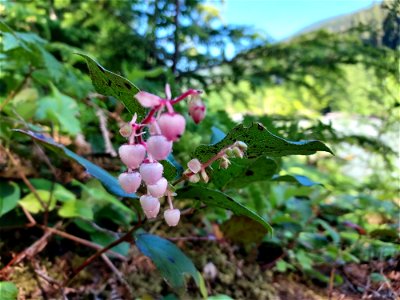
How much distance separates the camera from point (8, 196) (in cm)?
99

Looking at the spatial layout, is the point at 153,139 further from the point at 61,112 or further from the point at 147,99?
the point at 61,112

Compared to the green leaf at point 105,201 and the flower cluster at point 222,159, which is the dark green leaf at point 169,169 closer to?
the flower cluster at point 222,159

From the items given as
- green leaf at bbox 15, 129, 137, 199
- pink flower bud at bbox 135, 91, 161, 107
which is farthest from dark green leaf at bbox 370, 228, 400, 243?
pink flower bud at bbox 135, 91, 161, 107

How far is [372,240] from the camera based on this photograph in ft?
3.98

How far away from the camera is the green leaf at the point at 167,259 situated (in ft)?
2.35

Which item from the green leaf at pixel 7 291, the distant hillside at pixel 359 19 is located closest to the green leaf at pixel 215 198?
the green leaf at pixel 7 291

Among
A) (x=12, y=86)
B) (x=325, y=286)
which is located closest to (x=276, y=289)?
(x=325, y=286)

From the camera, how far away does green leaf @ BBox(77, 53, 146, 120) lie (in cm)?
50

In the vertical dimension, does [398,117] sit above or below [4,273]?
above

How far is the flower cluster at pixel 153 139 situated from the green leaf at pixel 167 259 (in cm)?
21

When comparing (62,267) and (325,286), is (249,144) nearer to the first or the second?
(62,267)

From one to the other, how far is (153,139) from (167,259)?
38cm

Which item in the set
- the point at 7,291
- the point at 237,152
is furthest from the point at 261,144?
the point at 7,291

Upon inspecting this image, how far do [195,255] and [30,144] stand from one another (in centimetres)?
62
